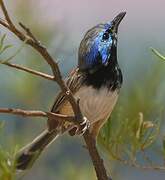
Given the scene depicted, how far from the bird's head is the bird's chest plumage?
1.6 inches

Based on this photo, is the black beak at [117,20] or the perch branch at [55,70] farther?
the black beak at [117,20]

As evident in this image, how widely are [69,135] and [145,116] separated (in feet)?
0.48

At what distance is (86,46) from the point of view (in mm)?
805

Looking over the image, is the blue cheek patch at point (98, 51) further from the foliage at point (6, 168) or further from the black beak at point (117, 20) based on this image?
the foliage at point (6, 168)

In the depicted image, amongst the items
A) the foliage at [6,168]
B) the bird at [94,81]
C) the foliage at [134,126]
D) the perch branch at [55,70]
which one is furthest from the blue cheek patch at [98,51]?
the foliage at [6,168]

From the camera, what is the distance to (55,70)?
0.43 metres

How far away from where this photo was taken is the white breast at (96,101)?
84 centimetres

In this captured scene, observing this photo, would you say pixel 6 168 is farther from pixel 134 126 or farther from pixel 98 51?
pixel 98 51

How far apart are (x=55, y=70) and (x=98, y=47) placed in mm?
396

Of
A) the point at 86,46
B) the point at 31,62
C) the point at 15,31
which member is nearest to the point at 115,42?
the point at 86,46

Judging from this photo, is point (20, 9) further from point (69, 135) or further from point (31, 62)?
point (69, 135)

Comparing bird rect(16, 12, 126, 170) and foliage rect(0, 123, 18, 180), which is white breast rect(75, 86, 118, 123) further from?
foliage rect(0, 123, 18, 180)

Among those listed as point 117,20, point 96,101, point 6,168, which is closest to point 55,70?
point 6,168

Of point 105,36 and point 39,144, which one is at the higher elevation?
point 105,36
